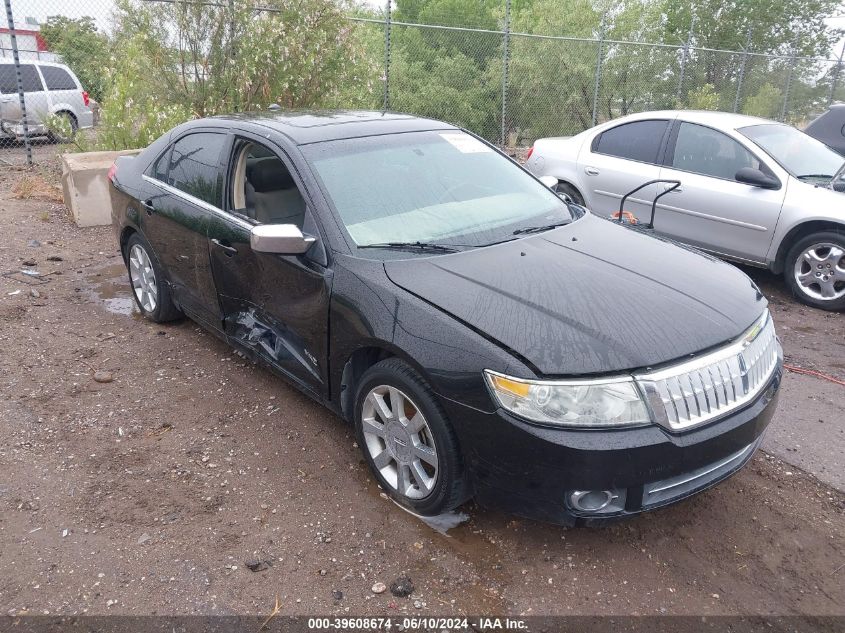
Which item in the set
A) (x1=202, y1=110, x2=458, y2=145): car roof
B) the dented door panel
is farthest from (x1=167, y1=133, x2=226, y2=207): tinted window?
the dented door panel

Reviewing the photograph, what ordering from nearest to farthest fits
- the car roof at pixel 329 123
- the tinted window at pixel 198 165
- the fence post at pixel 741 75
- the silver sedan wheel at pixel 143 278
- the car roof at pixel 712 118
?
1. the car roof at pixel 329 123
2. the tinted window at pixel 198 165
3. the silver sedan wheel at pixel 143 278
4. the car roof at pixel 712 118
5. the fence post at pixel 741 75

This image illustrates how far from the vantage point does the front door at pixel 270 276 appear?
337cm

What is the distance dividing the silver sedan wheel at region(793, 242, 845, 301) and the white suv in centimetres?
1311

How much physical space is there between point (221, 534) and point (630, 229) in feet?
8.94

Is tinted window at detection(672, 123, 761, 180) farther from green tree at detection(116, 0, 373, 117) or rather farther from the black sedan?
green tree at detection(116, 0, 373, 117)

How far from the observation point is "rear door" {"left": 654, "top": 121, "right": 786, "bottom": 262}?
6012mm

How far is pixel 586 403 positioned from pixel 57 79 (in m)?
16.0

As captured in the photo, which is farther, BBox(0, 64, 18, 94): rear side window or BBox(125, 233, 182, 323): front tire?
BBox(0, 64, 18, 94): rear side window

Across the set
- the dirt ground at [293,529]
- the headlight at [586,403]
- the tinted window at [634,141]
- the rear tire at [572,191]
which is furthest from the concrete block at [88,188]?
the headlight at [586,403]

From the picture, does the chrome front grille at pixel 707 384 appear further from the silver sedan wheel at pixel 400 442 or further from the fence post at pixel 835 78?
the fence post at pixel 835 78

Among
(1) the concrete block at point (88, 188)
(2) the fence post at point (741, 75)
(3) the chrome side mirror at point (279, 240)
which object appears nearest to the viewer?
(3) the chrome side mirror at point (279, 240)

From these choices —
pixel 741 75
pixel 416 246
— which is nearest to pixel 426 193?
pixel 416 246

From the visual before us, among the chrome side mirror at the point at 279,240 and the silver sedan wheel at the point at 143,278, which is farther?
the silver sedan wheel at the point at 143,278

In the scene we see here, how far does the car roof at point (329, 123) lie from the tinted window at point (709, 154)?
319cm
